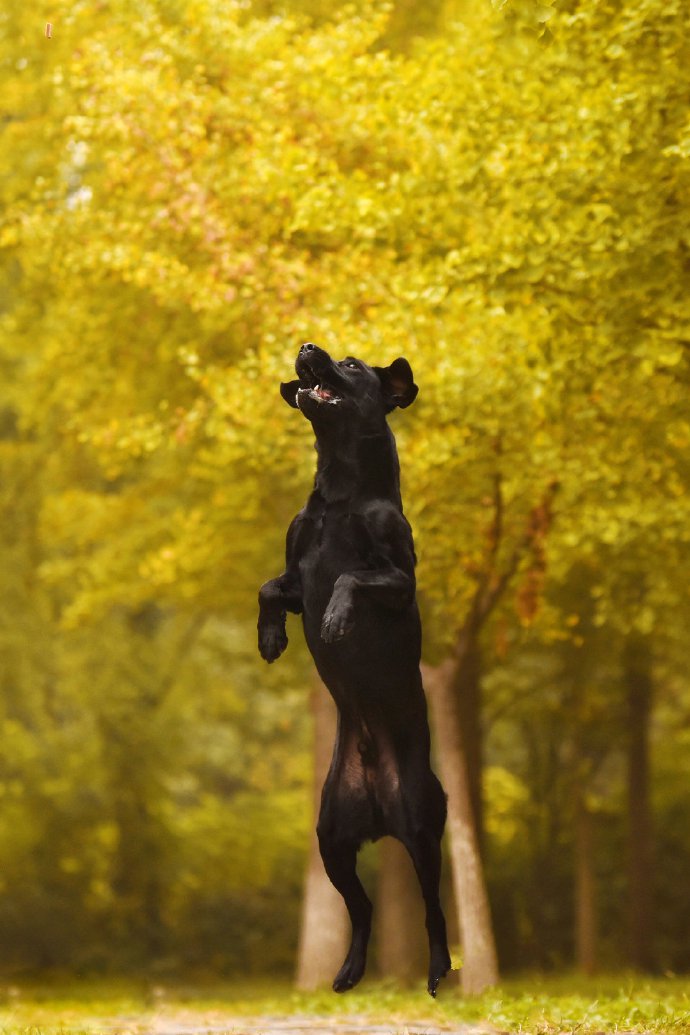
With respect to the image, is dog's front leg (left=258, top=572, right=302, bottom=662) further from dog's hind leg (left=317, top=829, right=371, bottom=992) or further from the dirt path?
the dirt path

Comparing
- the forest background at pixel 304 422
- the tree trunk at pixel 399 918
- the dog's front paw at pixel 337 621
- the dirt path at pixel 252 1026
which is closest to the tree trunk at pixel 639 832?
the forest background at pixel 304 422

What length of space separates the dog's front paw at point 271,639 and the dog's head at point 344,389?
38.3 inches

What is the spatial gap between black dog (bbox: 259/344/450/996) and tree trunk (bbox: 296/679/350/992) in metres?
11.8

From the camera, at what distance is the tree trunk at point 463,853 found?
15.1m

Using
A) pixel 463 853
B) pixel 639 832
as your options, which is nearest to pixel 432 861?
pixel 463 853

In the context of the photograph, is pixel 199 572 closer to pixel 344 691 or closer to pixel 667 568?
pixel 667 568

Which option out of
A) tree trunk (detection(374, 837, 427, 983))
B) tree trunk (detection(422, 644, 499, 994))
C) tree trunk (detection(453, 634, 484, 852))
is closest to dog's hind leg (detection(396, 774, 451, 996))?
tree trunk (detection(422, 644, 499, 994))

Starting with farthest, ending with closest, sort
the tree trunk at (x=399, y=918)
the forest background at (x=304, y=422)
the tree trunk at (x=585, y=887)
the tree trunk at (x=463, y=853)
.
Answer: the tree trunk at (x=585, y=887) < the tree trunk at (x=399, y=918) < the tree trunk at (x=463, y=853) < the forest background at (x=304, y=422)

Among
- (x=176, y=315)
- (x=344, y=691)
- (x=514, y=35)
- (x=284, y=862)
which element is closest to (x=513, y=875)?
(x=284, y=862)

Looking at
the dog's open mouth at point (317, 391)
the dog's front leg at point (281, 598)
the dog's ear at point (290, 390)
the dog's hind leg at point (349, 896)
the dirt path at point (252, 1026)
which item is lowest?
the dirt path at point (252, 1026)

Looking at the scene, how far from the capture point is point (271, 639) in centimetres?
673

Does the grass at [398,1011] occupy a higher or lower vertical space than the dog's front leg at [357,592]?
lower

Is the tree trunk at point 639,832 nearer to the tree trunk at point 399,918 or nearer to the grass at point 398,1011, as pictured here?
the grass at point 398,1011

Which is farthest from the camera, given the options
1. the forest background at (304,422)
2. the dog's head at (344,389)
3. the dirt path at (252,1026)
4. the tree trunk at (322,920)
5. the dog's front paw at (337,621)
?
the tree trunk at (322,920)
